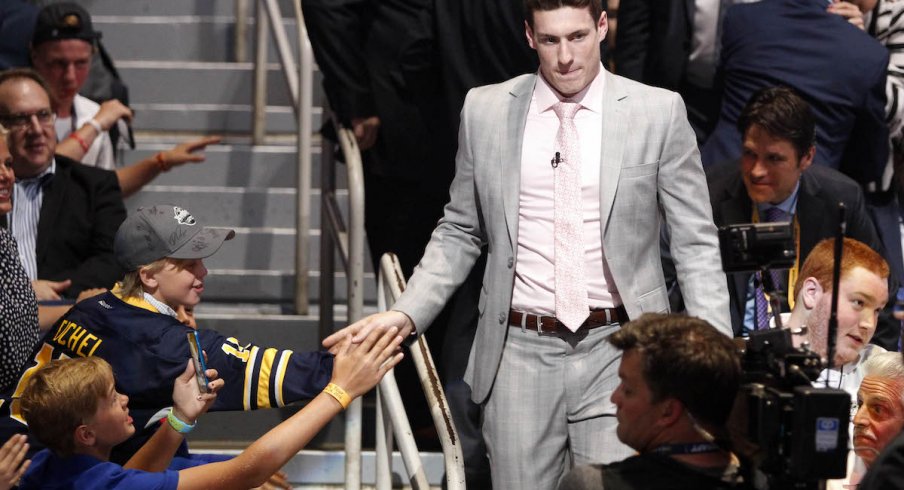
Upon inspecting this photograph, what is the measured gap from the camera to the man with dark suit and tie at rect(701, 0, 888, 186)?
18.0ft

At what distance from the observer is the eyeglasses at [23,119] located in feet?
17.9

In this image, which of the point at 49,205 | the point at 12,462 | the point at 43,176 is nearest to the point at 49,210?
the point at 49,205

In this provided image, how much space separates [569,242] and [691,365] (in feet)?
3.22

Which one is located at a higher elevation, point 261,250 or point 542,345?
point 542,345

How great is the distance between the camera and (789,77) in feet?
17.9

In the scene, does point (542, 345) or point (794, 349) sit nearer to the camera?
point (794, 349)

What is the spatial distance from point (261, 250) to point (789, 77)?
2.46 m

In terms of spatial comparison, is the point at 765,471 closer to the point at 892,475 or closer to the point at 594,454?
the point at 892,475

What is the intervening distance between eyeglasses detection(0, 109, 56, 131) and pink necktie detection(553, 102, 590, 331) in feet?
7.87

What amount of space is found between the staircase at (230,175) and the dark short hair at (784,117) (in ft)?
5.32

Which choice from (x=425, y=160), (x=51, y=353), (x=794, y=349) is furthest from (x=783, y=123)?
(x=51, y=353)

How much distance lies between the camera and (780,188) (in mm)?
5074

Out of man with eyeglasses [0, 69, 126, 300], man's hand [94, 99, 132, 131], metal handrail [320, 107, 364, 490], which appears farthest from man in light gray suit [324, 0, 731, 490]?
man's hand [94, 99, 132, 131]

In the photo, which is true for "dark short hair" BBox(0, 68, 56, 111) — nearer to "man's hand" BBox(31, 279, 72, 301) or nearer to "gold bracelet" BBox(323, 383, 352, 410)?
"man's hand" BBox(31, 279, 72, 301)
